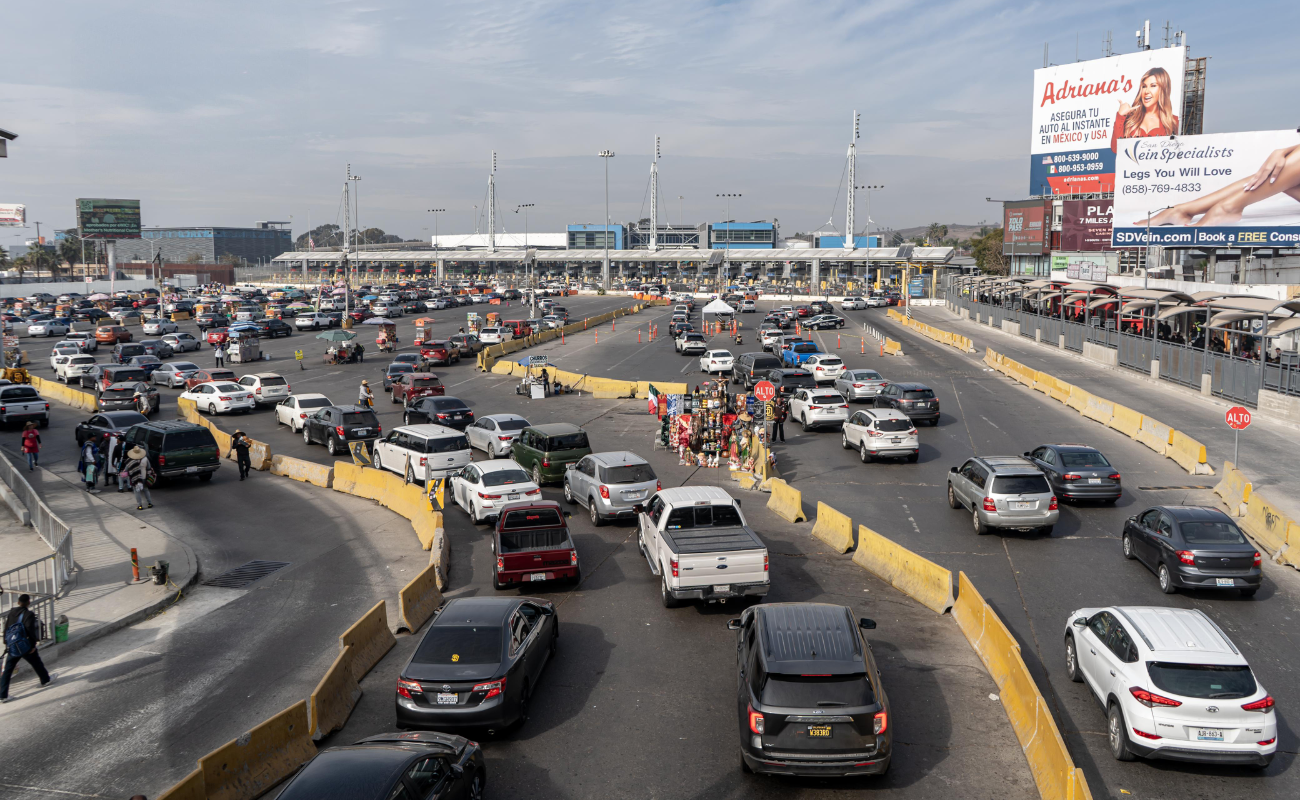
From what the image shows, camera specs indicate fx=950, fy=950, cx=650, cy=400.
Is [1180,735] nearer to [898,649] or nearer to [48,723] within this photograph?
[898,649]

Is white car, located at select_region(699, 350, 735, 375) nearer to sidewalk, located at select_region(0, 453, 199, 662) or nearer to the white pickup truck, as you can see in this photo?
sidewalk, located at select_region(0, 453, 199, 662)

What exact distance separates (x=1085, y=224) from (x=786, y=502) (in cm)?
6835

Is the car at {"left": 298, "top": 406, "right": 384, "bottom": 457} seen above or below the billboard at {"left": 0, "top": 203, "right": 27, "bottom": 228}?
below

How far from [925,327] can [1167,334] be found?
68.5ft

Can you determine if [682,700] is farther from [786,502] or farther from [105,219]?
[105,219]

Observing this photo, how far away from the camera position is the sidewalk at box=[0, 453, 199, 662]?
54.7ft

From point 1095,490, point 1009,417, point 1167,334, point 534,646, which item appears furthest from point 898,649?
point 1167,334

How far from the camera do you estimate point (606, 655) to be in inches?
551

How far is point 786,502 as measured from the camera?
74.6 ft

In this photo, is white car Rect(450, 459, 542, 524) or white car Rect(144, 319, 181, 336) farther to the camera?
white car Rect(144, 319, 181, 336)

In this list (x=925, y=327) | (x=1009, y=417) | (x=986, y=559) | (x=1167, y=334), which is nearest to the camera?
(x=986, y=559)

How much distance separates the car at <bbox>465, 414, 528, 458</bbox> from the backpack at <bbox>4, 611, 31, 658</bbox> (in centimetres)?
1540

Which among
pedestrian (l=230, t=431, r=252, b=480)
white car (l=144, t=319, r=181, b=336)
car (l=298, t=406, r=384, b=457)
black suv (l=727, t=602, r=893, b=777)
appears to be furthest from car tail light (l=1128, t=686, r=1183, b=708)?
white car (l=144, t=319, r=181, b=336)

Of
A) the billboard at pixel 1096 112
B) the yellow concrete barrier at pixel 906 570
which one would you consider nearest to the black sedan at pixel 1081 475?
the yellow concrete barrier at pixel 906 570
